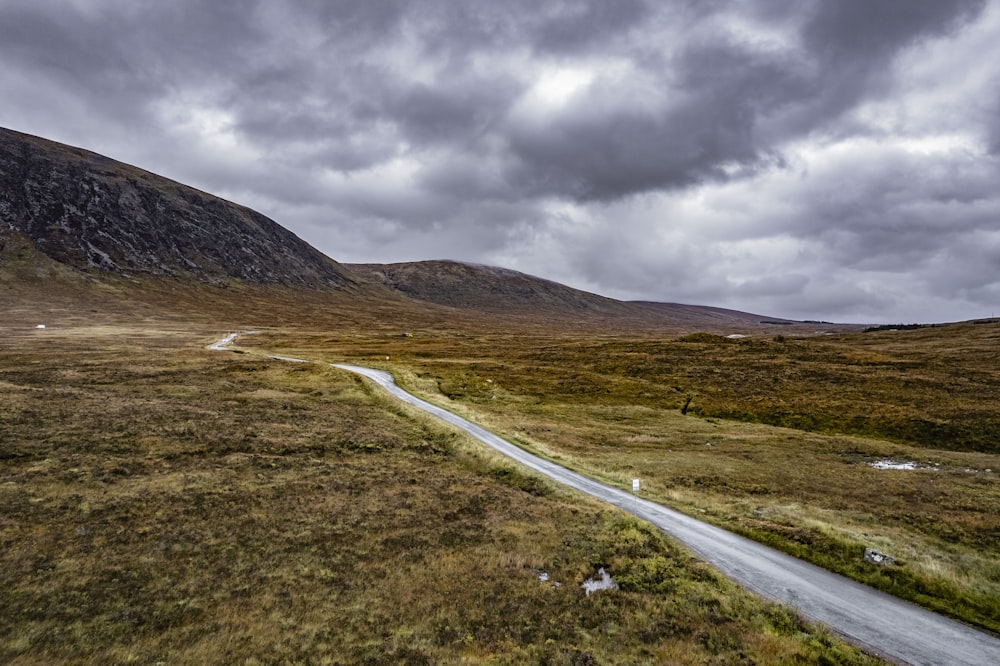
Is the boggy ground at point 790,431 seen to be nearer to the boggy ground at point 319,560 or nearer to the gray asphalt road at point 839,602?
the gray asphalt road at point 839,602

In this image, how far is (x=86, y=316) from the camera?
139250mm

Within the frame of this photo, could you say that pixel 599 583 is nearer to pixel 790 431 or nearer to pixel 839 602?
pixel 839 602

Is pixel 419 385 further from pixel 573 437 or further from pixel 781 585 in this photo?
pixel 781 585

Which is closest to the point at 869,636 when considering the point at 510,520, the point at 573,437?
the point at 510,520

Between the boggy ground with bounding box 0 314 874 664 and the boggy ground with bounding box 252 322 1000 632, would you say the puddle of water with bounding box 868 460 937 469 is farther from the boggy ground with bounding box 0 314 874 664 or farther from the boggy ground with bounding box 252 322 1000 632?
the boggy ground with bounding box 0 314 874 664

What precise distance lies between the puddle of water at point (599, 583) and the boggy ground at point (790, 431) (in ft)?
29.3

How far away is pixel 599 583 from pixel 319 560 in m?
10.9

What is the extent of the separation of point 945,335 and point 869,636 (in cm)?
13355

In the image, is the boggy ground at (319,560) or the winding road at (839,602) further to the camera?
the winding road at (839,602)

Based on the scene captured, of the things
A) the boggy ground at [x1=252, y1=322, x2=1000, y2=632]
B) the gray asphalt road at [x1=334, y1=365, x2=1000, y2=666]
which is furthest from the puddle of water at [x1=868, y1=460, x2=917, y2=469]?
the gray asphalt road at [x1=334, y1=365, x2=1000, y2=666]

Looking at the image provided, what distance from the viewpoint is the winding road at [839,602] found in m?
14.8

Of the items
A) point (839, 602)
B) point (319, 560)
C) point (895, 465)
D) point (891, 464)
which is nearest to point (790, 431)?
point (891, 464)

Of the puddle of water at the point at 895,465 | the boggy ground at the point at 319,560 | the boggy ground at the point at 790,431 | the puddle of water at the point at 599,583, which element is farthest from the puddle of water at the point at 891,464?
the puddle of water at the point at 599,583

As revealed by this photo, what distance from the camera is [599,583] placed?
18.8 m
